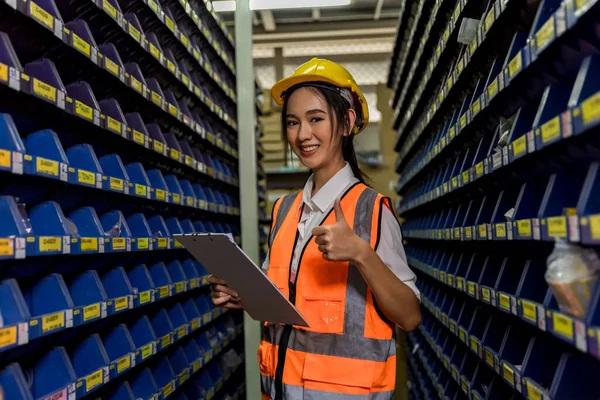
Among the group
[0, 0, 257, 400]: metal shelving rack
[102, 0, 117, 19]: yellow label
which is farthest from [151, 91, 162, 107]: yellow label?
[102, 0, 117, 19]: yellow label

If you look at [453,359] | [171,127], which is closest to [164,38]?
[171,127]

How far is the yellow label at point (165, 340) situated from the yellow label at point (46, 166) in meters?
1.44

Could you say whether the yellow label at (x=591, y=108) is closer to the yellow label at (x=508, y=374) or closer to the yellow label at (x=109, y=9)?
the yellow label at (x=508, y=374)

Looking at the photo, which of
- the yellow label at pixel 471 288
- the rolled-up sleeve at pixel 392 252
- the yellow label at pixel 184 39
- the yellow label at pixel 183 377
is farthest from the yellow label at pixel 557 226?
the yellow label at pixel 184 39

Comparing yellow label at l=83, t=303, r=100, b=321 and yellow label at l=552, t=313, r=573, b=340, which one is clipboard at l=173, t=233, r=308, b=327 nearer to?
yellow label at l=83, t=303, r=100, b=321

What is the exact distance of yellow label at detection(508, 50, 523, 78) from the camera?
6.36ft

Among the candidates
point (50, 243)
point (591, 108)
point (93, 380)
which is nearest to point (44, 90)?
point (50, 243)

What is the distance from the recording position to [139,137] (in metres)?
3.08

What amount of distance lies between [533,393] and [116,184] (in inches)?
80.6

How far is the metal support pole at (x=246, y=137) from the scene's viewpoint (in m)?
5.19

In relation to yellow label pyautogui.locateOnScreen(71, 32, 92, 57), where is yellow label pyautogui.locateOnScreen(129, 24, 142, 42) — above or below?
above

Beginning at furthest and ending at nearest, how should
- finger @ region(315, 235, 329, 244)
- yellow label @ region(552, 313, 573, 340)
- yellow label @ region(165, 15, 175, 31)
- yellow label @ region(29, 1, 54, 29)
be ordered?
yellow label @ region(165, 15, 175, 31) → yellow label @ region(29, 1, 54, 29) → finger @ region(315, 235, 329, 244) → yellow label @ region(552, 313, 573, 340)

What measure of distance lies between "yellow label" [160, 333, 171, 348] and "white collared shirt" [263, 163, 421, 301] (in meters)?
1.32

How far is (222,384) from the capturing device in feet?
15.3
